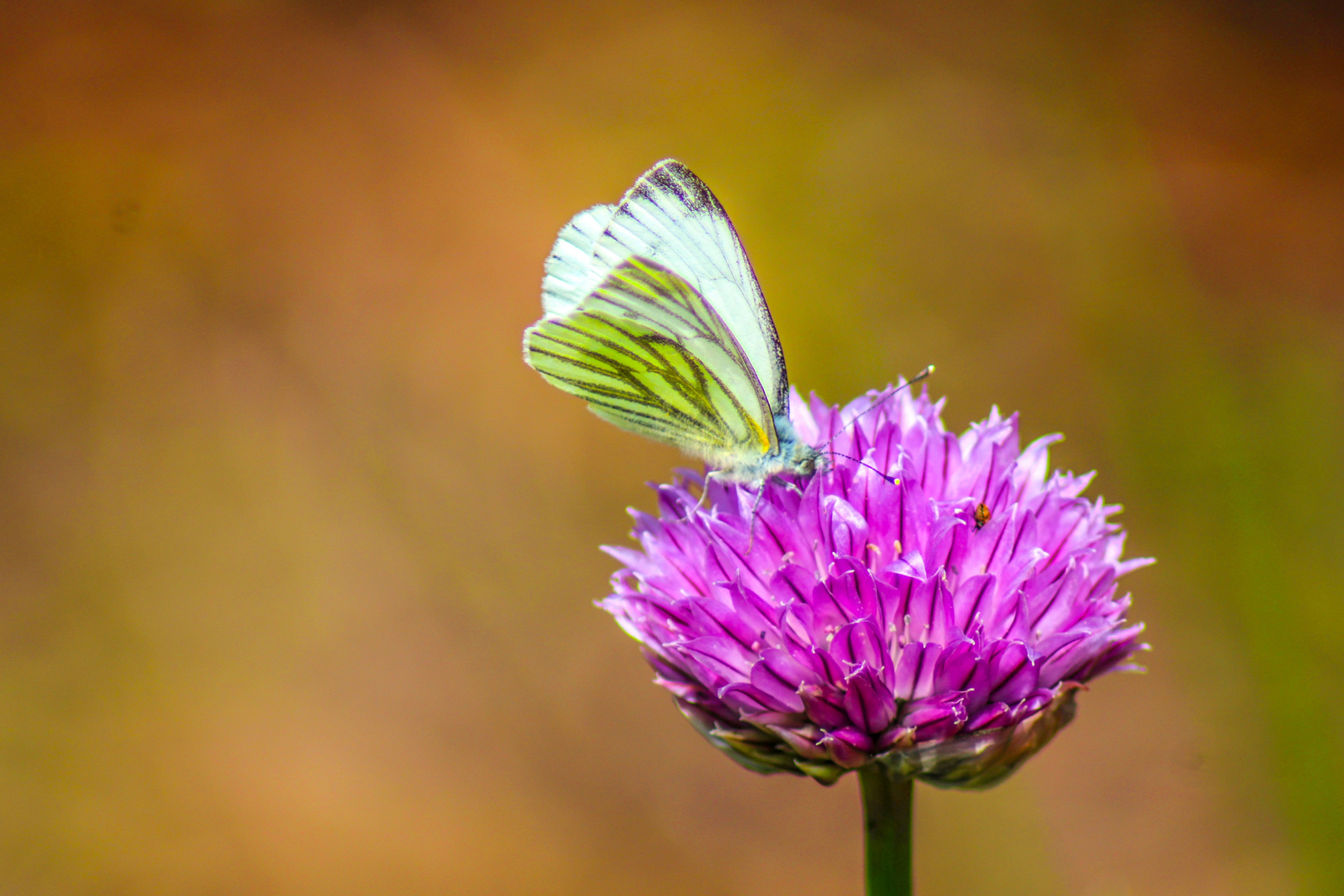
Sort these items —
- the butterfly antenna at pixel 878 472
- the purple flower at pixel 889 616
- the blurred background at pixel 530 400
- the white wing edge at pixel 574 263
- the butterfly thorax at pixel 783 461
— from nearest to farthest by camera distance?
1. the purple flower at pixel 889 616
2. the butterfly antenna at pixel 878 472
3. the butterfly thorax at pixel 783 461
4. the white wing edge at pixel 574 263
5. the blurred background at pixel 530 400

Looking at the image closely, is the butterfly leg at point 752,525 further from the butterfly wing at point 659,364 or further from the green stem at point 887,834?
the green stem at point 887,834

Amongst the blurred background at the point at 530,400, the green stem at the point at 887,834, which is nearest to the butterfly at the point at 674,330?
the green stem at the point at 887,834

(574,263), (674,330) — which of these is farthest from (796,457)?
(574,263)

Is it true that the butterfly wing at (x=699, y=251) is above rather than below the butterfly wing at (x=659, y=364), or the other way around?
above

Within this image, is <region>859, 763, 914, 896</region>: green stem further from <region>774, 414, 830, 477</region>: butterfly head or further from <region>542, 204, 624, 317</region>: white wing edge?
<region>542, 204, 624, 317</region>: white wing edge

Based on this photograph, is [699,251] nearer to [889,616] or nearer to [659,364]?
[659,364]

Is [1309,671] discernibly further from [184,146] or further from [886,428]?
[184,146]

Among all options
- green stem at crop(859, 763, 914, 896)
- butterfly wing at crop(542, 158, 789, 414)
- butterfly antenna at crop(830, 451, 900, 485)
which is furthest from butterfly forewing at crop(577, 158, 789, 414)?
green stem at crop(859, 763, 914, 896)
